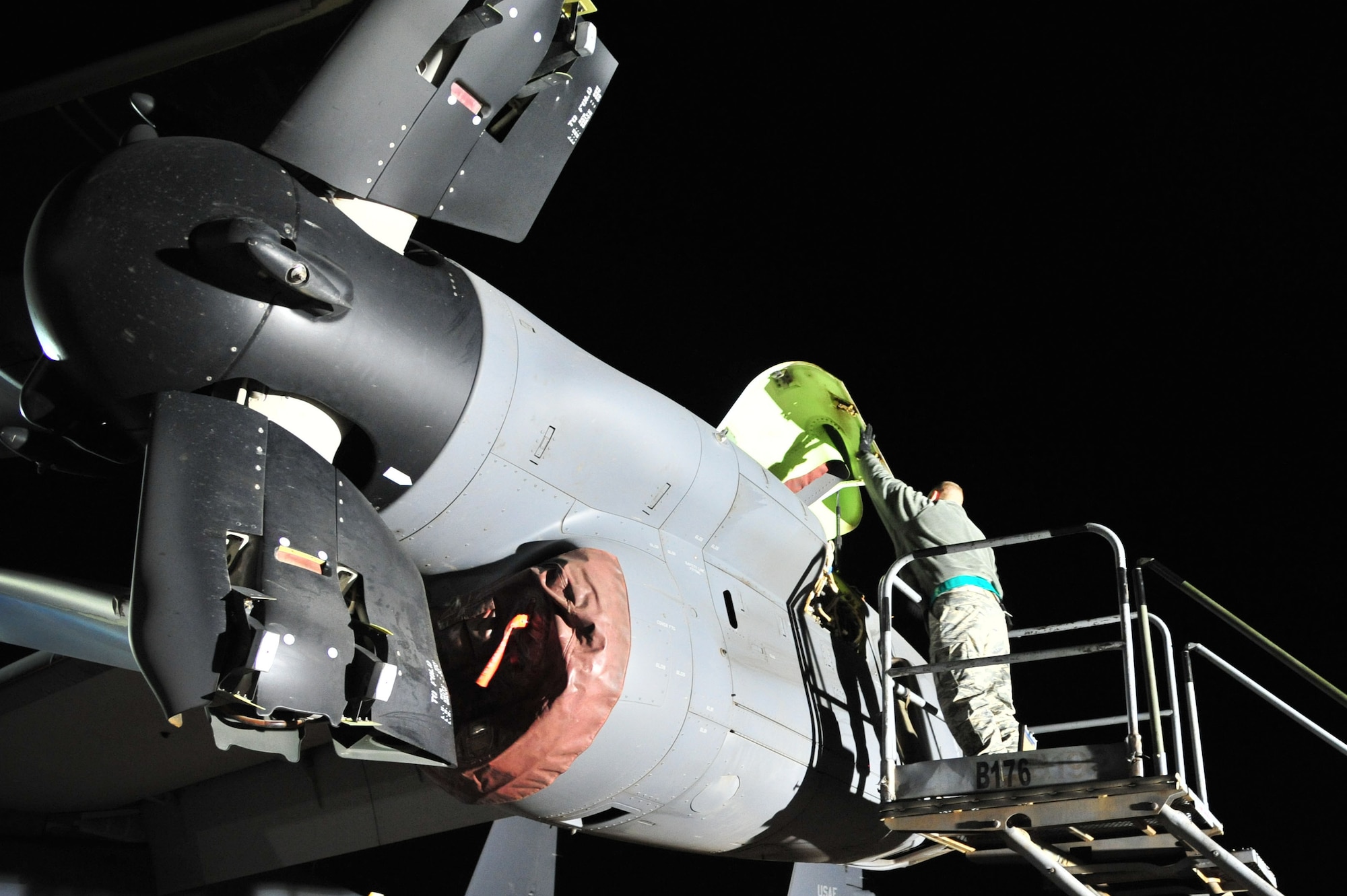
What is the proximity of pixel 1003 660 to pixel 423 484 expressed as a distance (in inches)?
105

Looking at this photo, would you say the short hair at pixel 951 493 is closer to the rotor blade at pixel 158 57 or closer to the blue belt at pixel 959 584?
the blue belt at pixel 959 584

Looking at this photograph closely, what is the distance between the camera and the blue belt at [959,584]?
222 inches

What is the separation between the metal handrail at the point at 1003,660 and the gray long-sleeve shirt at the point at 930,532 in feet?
0.65

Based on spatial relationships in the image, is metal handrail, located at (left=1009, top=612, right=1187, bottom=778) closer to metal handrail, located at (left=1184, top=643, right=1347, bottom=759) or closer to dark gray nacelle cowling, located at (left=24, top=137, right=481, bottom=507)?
metal handrail, located at (left=1184, top=643, right=1347, bottom=759)

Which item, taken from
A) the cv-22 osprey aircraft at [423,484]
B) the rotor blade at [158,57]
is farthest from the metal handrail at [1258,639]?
the rotor blade at [158,57]

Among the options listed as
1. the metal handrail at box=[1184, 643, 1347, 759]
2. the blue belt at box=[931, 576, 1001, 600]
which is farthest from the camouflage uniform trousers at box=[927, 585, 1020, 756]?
the metal handrail at box=[1184, 643, 1347, 759]

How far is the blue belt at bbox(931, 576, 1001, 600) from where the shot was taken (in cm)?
564

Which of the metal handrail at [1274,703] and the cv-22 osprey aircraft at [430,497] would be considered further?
the metal handrail at [1274,703]

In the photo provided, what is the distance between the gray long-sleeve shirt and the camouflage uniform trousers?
0.15m

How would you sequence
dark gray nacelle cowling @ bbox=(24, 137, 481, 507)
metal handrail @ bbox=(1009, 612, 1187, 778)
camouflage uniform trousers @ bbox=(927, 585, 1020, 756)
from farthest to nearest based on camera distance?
camouflage uniform trousers @ bbox=(927, 585, 1020, 756) → metal handrail @ bbox=(1009, 612, 1187, 778) → dark gray nacelle cowling @ bbox=(24, 137, 481, 507)

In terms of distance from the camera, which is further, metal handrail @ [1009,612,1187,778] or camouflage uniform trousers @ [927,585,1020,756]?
camouflage uniform trousers @ [927,585,1020,756]

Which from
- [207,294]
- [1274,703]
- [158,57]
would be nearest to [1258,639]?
[1274,703]

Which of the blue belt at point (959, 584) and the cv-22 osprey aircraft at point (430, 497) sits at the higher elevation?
the blue belt at point (959, 584)

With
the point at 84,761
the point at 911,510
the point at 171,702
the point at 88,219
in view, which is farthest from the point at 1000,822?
the point at 84,761
